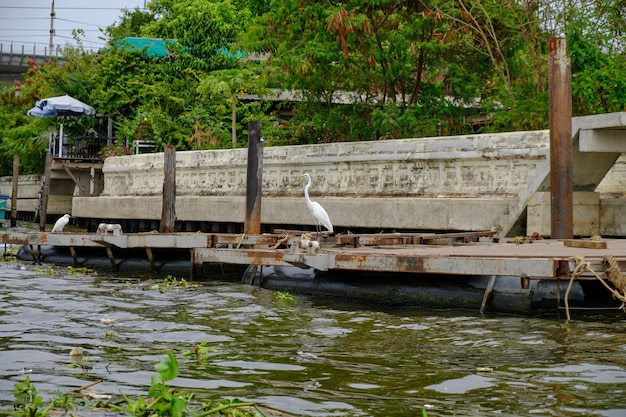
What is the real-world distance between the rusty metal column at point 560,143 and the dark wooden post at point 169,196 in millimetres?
7411

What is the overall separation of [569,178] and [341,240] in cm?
324

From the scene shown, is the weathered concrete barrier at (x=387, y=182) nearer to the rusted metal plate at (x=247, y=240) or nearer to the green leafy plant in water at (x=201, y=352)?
the rusted metal plate at (x=247, y=240)

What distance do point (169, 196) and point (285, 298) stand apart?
20.8 ft

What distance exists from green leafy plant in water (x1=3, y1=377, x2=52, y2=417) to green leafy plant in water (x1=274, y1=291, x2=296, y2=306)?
5.43 meters

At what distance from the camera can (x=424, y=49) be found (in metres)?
19.5

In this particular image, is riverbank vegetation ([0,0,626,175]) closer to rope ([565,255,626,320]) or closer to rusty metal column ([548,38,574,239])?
rusty metal column ([548,38,574,239])

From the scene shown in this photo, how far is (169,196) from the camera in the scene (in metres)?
17.8

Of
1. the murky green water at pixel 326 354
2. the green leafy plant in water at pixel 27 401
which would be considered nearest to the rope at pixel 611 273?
the murky green water at pixel 326 354

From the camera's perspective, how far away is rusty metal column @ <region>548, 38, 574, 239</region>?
12.9 meters

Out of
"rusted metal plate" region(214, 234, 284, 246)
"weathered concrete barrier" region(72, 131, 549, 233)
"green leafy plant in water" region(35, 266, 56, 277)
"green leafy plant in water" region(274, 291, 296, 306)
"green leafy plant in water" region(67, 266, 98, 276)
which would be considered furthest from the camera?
"green leafy plant in water" region(67, 266, 98, 276)

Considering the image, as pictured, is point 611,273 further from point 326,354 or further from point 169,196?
point 169,196

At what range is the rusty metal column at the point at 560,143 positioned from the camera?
1289 centimetres

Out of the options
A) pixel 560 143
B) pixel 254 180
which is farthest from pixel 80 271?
pixel 560 143

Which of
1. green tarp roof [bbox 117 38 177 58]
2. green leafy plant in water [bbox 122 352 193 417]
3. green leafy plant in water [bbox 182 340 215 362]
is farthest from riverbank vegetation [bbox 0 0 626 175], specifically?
green leafy plant in water [bbox 122 352 193 417]
